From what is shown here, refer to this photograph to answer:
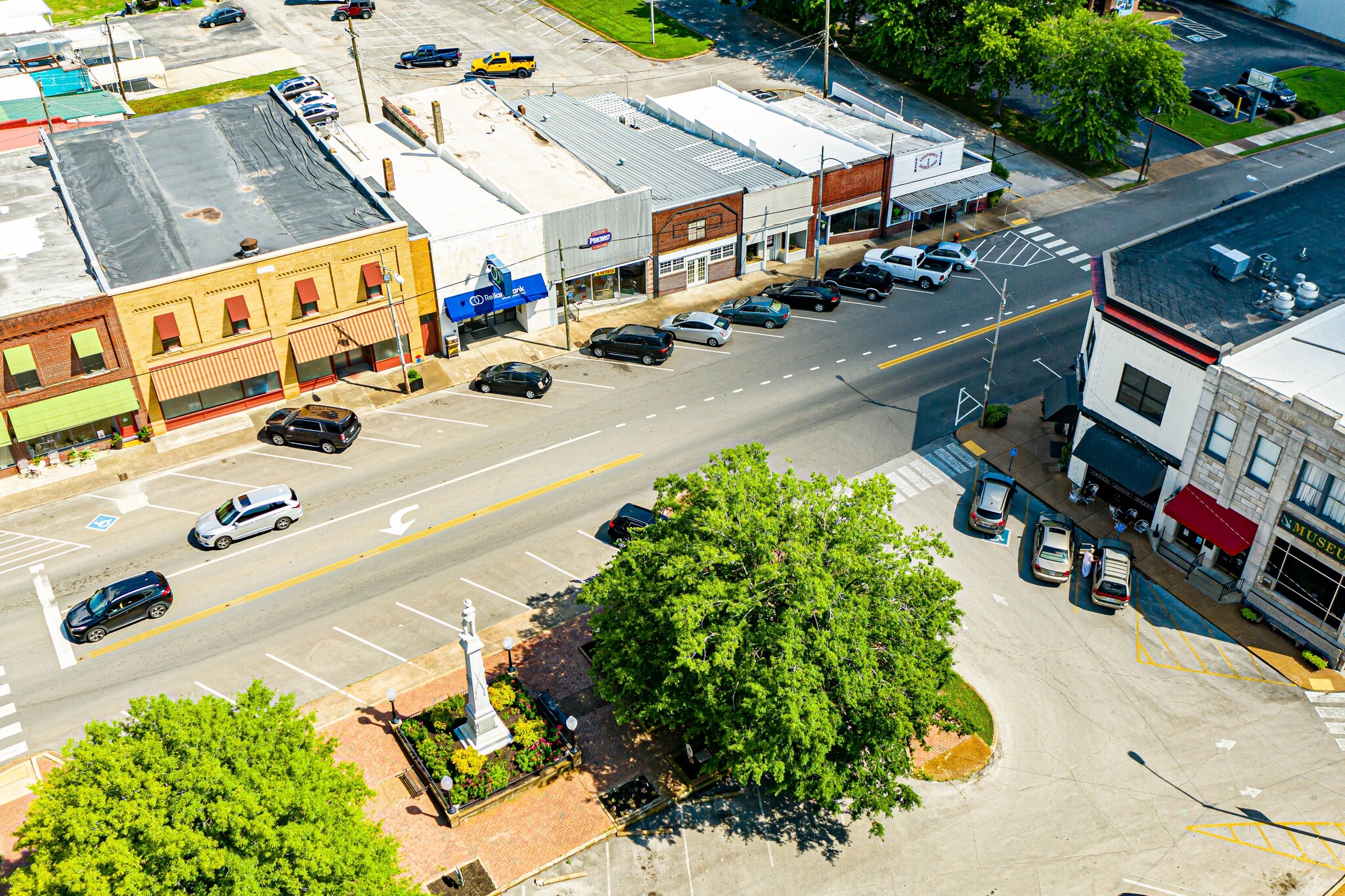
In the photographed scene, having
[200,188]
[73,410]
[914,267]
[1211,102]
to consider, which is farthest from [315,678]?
[1211,102]

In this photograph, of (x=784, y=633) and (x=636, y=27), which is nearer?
(x=784, y=633)

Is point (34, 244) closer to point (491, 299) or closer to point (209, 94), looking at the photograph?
point (491, 299)

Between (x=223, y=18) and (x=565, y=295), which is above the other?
(x=223, y=18)

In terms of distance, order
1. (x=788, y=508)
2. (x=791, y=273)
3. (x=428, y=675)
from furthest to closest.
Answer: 1. (x=791, y=273)
2. (x=428, y=675)
3. (x=788, y=508)

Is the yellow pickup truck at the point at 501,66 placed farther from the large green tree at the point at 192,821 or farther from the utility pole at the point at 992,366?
the large green tree at the point at 192,821

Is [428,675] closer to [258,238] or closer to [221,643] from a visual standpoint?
[221,643]

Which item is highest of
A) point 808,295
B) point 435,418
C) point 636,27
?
point 636,27

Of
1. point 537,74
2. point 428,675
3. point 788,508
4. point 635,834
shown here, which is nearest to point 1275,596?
point 788,508

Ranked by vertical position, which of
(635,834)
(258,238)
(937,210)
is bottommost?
(635,834)
